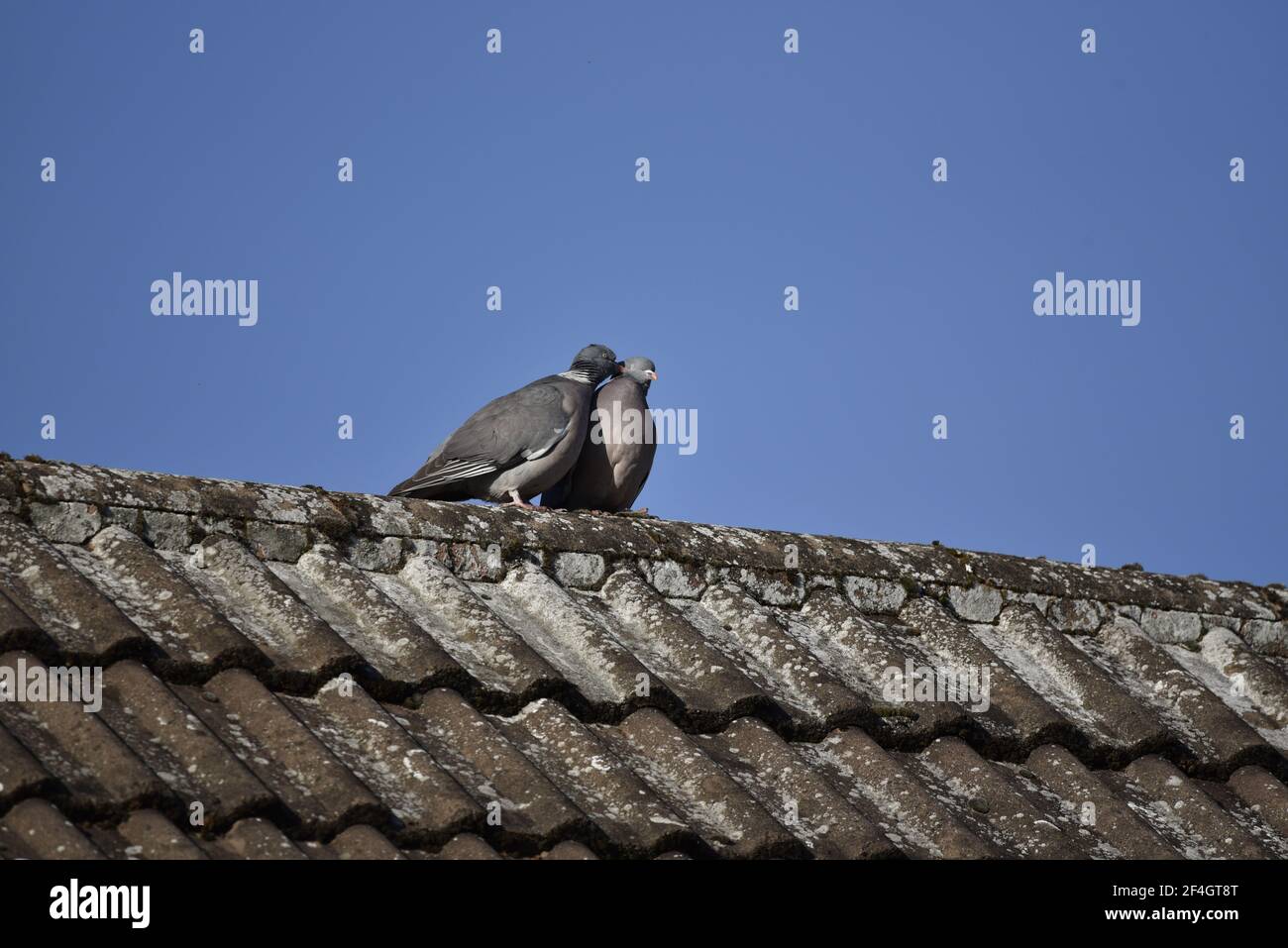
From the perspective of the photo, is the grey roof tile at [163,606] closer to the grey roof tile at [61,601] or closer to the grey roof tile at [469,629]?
the grey roof tile at [61,601]

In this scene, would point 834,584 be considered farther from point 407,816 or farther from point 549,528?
point 407,816

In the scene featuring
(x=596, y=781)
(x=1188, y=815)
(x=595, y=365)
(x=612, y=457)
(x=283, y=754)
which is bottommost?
(x=1188, y=815)

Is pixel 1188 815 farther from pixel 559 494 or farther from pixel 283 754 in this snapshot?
pixel 559 494

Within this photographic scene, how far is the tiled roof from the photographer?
120 inches

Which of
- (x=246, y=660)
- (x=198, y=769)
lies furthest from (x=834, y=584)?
(x=198, y=769)

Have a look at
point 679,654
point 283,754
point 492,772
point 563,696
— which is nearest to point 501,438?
point 679,654

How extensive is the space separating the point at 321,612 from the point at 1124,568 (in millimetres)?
3154

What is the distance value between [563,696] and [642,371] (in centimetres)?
284

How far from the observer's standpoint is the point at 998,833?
12.2ft

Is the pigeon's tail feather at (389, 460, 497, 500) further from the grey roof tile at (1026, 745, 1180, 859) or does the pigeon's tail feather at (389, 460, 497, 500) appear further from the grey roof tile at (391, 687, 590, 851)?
the grey roof tile at (1026, 745, 1180, 859)

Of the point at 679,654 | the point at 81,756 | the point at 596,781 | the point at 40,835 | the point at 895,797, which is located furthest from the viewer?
the point at 679,654

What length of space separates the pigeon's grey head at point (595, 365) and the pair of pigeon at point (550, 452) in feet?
0.03

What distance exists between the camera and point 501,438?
5.69 m

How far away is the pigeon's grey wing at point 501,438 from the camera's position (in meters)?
5.69
